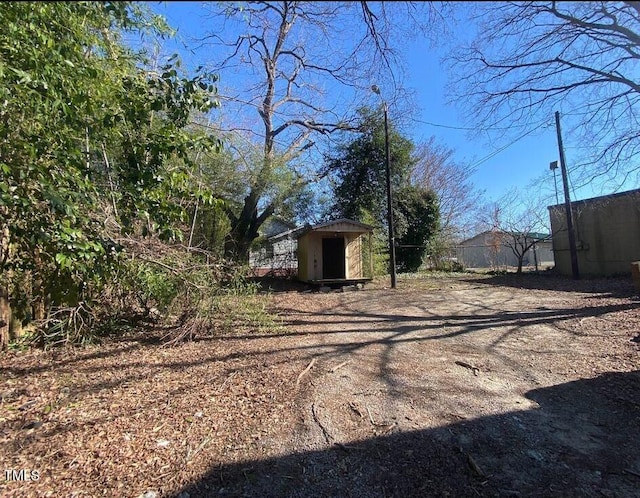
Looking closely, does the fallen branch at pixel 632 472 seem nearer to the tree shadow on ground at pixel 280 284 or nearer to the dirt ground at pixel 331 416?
the dirt ground at pixel 331 416

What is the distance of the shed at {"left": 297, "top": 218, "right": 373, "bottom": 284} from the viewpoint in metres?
12.0

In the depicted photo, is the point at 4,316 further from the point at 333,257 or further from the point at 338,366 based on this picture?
the point at 333,257

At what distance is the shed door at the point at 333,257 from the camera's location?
1277 centimetres

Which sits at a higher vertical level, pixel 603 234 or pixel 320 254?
pixel 603 234

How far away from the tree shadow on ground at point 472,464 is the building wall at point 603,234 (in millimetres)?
12378

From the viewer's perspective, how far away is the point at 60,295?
15.8 ft

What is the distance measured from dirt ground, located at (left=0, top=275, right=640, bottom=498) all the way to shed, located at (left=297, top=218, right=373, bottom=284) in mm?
6782

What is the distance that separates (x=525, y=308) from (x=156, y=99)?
7.42 m

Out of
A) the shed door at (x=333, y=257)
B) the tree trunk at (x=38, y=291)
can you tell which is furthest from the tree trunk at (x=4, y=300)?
the shed door at (x=333, y=257)

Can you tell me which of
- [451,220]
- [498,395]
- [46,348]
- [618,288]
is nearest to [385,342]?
[498,395]

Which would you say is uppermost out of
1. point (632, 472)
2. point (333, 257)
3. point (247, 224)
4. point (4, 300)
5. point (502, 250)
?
point (247, 224)

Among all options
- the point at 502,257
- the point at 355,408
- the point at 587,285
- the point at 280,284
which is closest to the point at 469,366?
the point at 355,408

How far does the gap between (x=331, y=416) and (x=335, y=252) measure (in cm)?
1027

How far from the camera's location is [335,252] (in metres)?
13.1
